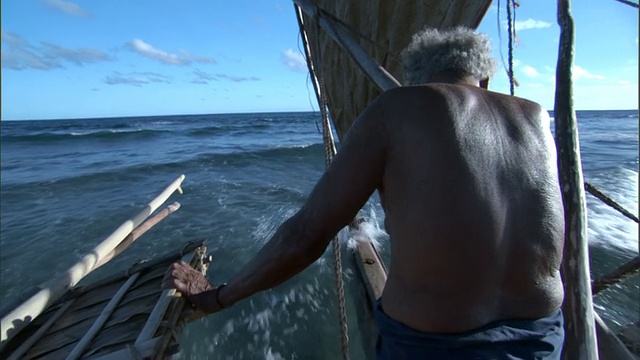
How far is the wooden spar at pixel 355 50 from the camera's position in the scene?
2.52 m

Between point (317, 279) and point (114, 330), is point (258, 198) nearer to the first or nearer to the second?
point (317, 279)

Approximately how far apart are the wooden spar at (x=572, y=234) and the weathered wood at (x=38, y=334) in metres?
2.50

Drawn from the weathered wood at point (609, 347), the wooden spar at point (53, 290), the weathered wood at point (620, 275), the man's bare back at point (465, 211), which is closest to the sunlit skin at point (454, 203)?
the man's bare back at point (465, 211)

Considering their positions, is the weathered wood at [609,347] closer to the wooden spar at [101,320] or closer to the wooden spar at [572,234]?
the wooden spar at [572,234]

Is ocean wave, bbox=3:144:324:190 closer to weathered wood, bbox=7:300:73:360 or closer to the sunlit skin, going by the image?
weathered wood, bbox=7:300:73:360

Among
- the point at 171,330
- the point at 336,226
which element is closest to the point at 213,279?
the point at 171,330

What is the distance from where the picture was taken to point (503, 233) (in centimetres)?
105

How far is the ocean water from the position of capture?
4.15 meters

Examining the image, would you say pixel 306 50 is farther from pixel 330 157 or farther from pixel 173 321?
pixel 173 321

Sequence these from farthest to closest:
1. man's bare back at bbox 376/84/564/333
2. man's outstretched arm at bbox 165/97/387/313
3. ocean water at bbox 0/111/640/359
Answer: ocean water at bbox 0/111/640/359
man's outstretched arm at bbox 165/97/387/313
man's bare back at bbox 376/84/564/333

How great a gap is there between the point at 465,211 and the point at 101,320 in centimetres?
212

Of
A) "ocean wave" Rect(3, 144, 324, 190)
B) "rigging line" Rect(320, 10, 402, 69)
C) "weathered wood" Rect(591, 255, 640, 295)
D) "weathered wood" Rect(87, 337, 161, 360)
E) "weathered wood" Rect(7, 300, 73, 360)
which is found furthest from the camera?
"ocean wave" Rect(3, 144, 324, 190)

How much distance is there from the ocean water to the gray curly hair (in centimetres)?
244

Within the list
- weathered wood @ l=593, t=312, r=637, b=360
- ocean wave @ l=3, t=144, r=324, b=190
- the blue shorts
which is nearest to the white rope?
the blue shorts
